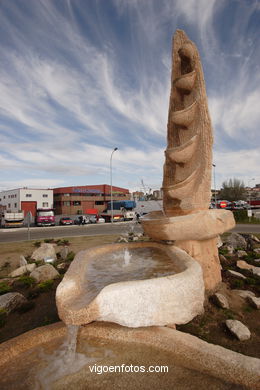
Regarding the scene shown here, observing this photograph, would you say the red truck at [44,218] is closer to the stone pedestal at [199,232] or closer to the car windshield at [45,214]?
the car windshield at [45,214]

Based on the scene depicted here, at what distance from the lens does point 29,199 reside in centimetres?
4328

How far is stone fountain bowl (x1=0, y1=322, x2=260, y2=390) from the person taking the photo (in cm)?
193

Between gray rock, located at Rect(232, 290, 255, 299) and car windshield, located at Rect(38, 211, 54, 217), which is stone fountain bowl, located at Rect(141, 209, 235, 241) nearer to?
gray rock, located at Rect(232, 290, 255, 299)

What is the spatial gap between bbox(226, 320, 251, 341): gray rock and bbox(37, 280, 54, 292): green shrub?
4.40 meters

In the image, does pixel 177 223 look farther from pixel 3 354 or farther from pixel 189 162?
pixel 3 354

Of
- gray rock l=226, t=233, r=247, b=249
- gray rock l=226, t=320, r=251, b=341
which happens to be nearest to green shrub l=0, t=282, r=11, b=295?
gray rock l=226, t=320, r=251, b=341

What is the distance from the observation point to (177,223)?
406cm

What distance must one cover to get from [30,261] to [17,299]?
373 cm

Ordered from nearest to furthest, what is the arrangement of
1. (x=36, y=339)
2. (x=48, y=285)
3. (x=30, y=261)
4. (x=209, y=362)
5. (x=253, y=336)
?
(x=209, y=362), (x=36, y=339), (x=253, y=336), (x=48, y=285), (x=30, y=261)

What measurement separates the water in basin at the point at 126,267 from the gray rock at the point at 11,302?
1.95m

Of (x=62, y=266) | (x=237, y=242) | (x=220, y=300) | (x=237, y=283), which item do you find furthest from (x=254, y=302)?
(x=237, y=242)

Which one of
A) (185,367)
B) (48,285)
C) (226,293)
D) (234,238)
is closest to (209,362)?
(185,367)

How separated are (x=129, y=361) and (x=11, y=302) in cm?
361

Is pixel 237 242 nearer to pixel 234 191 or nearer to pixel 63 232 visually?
pixel 63 232
